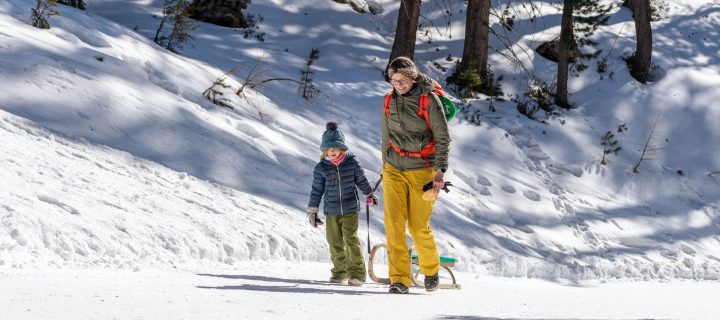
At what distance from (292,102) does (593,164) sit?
5852 millimetres

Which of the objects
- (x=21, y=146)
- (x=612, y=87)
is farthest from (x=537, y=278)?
(x=612, y=87)

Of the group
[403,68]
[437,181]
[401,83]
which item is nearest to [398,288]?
[437,181]

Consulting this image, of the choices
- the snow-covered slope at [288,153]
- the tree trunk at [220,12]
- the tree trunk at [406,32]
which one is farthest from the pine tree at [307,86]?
the tree trunk at [220,12]

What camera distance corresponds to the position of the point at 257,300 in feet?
16.0

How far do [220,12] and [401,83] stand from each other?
11.8 meters

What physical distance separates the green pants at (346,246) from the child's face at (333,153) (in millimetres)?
498

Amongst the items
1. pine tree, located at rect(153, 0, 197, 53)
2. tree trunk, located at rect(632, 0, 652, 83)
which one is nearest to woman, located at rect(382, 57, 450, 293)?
pine tree, located at rect(153, 0, 197, 53)

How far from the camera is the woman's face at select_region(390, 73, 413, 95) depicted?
19.4ft

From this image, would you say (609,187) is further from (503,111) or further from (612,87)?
(612,87)

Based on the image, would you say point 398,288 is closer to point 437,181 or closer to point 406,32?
point 437,181

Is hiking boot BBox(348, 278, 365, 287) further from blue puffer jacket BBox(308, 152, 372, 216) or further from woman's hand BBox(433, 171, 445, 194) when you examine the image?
woman's hand BBox(433, 171, 445, 194)

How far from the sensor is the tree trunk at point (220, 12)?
55.7ft

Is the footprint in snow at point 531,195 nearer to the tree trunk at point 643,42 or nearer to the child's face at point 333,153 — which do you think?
the child's face at point 333,153

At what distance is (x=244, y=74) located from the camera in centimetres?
1385
